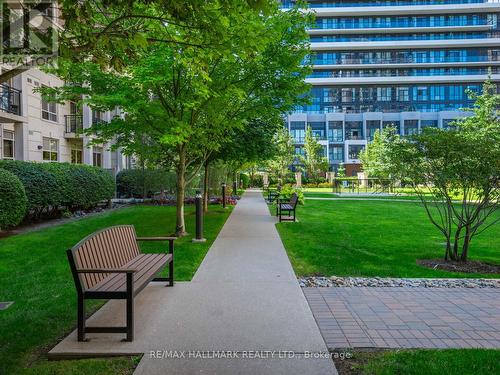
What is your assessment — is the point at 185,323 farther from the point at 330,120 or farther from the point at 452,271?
the point at 330,120

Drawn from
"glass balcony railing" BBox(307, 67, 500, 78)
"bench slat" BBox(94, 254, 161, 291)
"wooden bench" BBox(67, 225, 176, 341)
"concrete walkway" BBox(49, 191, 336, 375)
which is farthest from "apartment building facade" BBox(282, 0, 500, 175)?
"wooden bench" BBox(67, 225, 176, 341)

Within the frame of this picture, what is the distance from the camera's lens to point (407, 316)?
5008 millimetres

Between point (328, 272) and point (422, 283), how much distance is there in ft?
5.22

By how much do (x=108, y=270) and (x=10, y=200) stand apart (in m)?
9.03

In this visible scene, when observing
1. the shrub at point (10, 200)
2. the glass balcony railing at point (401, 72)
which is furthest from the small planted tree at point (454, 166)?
the glass balcony railing at point (401, 72)

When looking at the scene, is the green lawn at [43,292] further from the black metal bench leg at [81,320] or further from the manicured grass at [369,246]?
A: the manicured grass at [369,246]

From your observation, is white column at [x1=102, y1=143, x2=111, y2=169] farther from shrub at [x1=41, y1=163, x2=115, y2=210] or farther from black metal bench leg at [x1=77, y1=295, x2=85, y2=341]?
black metal bench leg at [x1=77, y1=295, x2=85, y2=341]

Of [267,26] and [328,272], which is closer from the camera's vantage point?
[328,272]

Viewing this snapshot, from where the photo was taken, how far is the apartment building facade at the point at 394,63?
268 ft

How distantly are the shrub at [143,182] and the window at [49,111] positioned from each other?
5867 mm

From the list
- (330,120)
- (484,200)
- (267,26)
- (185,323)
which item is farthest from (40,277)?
(330,120)

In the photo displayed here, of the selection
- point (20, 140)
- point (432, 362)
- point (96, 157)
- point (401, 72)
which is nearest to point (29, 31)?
point (432, 362)

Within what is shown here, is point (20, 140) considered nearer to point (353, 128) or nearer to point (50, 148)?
point (50, 148)

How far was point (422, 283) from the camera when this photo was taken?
6.54 m
